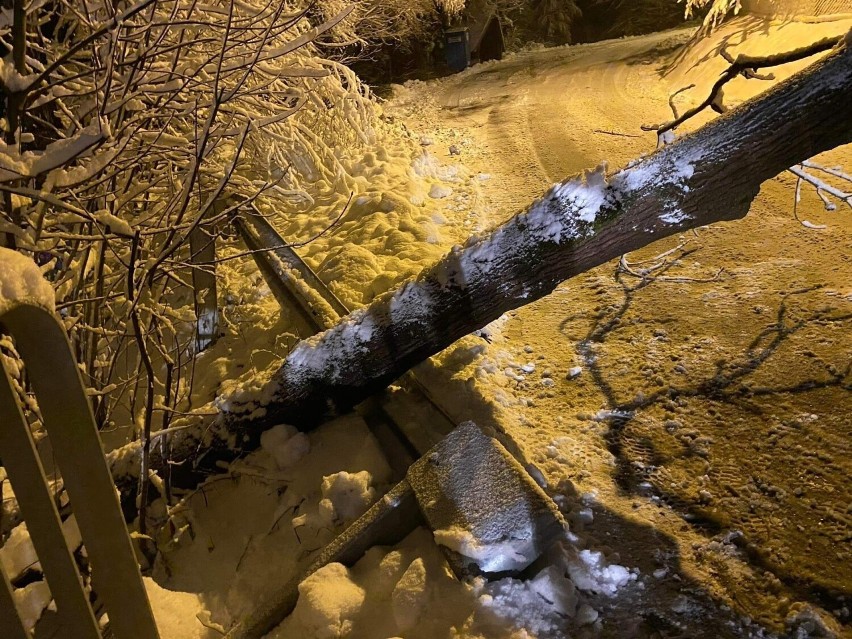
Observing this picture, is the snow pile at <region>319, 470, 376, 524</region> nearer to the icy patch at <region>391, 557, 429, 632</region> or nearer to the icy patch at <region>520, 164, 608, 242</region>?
the icy patch at <region>391, 557, 429, 632</region>

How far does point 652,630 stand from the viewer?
2199 mm

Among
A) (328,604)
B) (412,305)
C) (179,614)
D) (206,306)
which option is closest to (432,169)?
(206,306)

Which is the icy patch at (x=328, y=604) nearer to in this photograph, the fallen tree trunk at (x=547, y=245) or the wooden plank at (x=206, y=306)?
Answer: the fallen tree trunk at (x=547, y=245)

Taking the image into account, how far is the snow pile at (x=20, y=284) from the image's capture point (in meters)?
1.38

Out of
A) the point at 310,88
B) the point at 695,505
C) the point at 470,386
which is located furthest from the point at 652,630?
the point at 310,88

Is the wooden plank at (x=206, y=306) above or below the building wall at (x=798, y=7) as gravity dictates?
below

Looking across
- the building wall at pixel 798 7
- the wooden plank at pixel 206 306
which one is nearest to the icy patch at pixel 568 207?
the wooden plank at pixel 206 306

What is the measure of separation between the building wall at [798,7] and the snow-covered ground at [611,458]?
4689 millimetres

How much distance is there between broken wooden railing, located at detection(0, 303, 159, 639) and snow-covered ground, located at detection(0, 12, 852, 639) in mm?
941

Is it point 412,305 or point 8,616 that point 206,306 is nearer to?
point 412,305

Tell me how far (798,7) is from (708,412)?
9.49 metres

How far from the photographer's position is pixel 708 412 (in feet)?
10.7

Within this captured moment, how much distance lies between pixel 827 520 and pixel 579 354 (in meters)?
1.73

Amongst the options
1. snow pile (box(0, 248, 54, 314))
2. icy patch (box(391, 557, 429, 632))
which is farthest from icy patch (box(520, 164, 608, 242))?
snow pile (box(0, 248, 54, 314))
